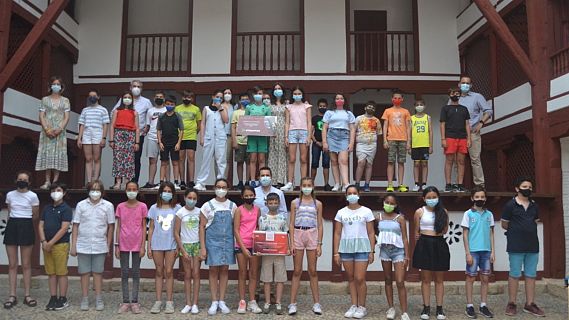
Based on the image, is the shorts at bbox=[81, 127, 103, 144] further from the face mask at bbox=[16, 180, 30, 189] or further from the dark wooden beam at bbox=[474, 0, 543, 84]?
the dark wooden beam at bbox=[474, 0, 543, 84]

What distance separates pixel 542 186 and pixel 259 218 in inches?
215

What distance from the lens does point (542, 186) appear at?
9375 millimetres

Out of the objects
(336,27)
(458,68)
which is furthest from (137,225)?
(458,68)

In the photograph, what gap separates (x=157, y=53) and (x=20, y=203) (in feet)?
27.5

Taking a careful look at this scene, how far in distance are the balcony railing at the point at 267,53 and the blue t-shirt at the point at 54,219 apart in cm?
792

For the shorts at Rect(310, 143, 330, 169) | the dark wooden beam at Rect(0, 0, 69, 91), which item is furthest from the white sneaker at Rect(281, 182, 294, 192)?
the dark wooden beam at Rect(0, 0, 69, 91)

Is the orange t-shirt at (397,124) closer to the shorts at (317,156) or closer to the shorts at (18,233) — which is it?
the shorts at (317,156)

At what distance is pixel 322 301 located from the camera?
815 centimetres

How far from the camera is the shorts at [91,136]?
921 centimetres

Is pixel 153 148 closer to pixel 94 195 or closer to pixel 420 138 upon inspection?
pixel 94 195

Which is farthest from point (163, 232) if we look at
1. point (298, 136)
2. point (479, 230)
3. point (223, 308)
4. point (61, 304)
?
point (479, 230)

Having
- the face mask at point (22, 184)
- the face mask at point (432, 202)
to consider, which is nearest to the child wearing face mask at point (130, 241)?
the face mask at point (22, 184)

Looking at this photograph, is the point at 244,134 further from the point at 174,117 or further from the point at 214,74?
the point at 214,74

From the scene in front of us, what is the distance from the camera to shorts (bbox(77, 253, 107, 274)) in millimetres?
7078
